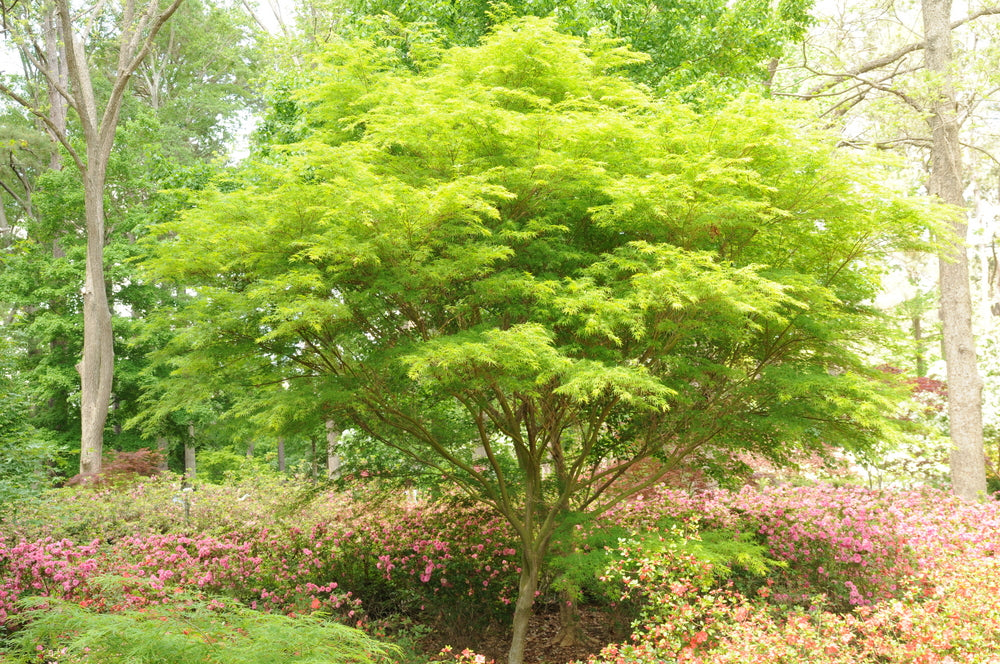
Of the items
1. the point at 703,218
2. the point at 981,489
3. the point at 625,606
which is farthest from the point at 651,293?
the point at 981,489

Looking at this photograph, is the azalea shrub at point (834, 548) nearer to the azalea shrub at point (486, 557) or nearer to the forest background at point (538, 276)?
the azalea shrub at point (486, 557)

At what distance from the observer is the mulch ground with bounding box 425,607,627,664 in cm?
699

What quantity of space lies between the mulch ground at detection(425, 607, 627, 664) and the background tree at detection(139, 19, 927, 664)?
927 millimetres

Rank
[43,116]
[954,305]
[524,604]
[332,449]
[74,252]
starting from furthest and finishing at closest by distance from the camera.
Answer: [74,252], [43,116], [954,305], [332,449], [524,604]

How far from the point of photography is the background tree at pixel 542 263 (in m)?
4.87

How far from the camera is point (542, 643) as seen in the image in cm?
742

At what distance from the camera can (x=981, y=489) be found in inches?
386

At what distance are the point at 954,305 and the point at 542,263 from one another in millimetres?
7578

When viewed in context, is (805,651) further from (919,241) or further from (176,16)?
(176,16)

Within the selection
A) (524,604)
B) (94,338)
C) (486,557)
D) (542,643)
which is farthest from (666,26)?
(94,338)

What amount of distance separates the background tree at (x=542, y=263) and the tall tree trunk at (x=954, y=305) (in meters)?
4.88

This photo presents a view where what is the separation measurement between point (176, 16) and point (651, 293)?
24045 mm

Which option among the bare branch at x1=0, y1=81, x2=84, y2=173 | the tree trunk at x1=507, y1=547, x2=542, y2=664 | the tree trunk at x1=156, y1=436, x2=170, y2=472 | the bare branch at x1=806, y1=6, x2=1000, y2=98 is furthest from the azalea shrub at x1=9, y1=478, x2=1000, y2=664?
the tree trunk at x1=156, y1=436, x2=170, y2=472

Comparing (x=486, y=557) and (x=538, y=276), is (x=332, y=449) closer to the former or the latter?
(x=486, y=557)
